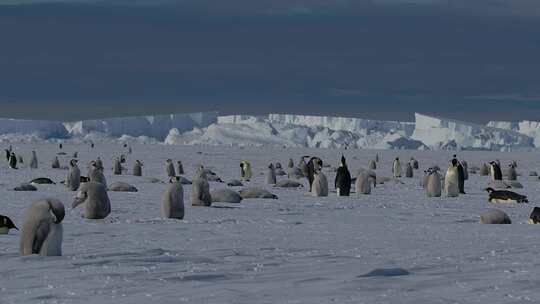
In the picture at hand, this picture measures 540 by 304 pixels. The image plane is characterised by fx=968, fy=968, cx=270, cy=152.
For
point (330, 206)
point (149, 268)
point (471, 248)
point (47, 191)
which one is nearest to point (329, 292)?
point (149, 268)

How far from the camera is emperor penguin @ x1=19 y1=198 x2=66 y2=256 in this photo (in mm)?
8914

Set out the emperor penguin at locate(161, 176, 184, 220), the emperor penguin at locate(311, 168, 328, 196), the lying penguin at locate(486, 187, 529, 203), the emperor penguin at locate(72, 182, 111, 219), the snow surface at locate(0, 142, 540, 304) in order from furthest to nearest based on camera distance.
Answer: the emperor penguin at locate(311, 168, 328, 196), the lying penguin at locate(486, 187, 529, 203), the emperor penguin at locate(161, 176, 184, 220), the emperor penguin at locate(72, 182, 111, 219), the snow surface at locate(0, 142, 540, 304)

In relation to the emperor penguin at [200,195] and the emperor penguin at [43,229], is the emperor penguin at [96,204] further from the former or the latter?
the emperor penguin at [43,229]

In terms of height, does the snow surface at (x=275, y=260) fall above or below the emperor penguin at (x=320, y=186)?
below

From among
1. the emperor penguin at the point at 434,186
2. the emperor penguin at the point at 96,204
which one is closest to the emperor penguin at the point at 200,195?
the emperor penguin at the point at 96,204

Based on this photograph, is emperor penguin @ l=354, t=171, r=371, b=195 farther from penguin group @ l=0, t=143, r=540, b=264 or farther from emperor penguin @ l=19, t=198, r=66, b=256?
emperor penguin @ l=19, t=198, r=66, b=256

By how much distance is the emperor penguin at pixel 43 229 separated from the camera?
29.2 feet

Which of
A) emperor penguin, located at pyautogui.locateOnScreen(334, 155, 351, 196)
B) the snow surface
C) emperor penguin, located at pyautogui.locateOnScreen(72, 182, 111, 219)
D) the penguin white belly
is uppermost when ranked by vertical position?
emperor penguin, located at pyautogui.locateOnScreen(334, 155, 351, 196)

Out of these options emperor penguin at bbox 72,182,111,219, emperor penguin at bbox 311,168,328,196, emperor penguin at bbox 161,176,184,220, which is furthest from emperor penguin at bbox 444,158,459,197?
emperor penguin at bbox 72,182,111,219

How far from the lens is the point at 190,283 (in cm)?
744

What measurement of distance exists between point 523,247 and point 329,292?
4.44 meters

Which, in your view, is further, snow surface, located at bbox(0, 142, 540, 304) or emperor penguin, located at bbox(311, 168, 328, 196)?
emperor penguin, located at bbox(311, 168, 328, 196)

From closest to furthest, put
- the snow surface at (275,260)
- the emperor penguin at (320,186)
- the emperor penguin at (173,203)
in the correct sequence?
the snow surface at (275,260), the emperor penguin at (173,203), the emperor penguin at (320,186)

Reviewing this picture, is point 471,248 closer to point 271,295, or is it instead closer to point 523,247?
point 523,247
